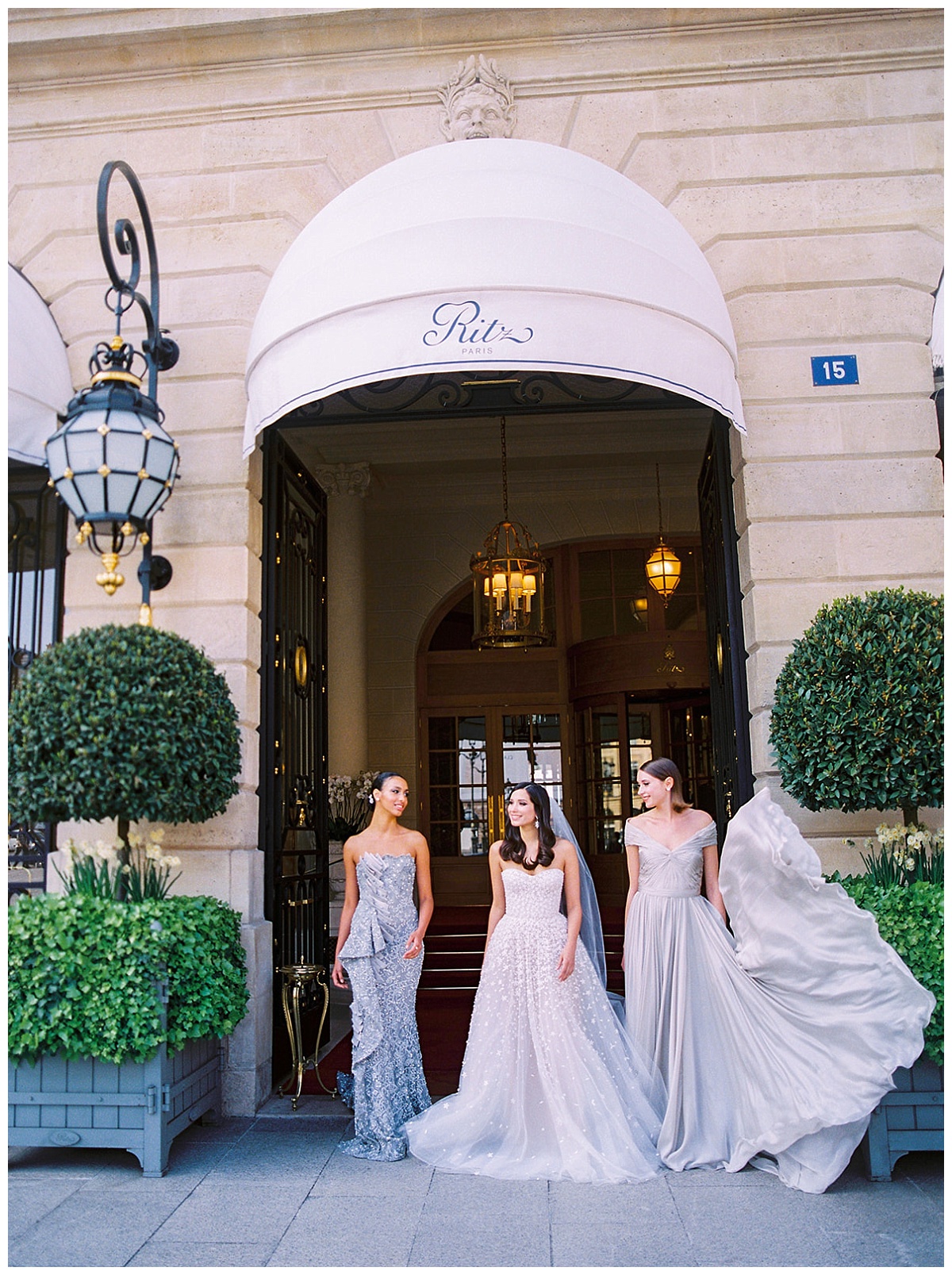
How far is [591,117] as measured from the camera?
6570mm

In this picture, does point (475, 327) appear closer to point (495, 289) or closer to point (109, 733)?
point (495, 289)

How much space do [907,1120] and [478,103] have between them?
20.4ft

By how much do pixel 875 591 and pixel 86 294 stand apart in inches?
206

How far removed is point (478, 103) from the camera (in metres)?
6.48

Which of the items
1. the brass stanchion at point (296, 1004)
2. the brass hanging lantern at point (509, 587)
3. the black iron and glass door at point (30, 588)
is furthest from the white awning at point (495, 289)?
the brass hanging lantern at point (509, 587)

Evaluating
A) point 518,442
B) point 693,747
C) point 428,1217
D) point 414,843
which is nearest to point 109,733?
point 414,843

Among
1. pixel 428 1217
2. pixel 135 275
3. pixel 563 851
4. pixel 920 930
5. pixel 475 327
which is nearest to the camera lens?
pixel 428 1217

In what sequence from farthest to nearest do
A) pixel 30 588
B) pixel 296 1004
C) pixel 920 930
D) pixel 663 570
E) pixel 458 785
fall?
pixel 458 785
pixel 663 570
pixel 30 588
pixel 296 1004
pixel 920 930

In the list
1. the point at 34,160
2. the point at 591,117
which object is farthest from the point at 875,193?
the point at 34,160

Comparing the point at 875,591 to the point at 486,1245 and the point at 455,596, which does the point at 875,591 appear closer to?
the point at 486,1245

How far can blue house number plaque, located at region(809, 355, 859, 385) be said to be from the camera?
6117 millimetres

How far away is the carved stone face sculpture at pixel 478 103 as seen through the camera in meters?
6.47

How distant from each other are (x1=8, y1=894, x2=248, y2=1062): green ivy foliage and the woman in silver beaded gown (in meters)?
0.77

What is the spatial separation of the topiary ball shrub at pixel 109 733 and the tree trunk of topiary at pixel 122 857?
0.29 m
